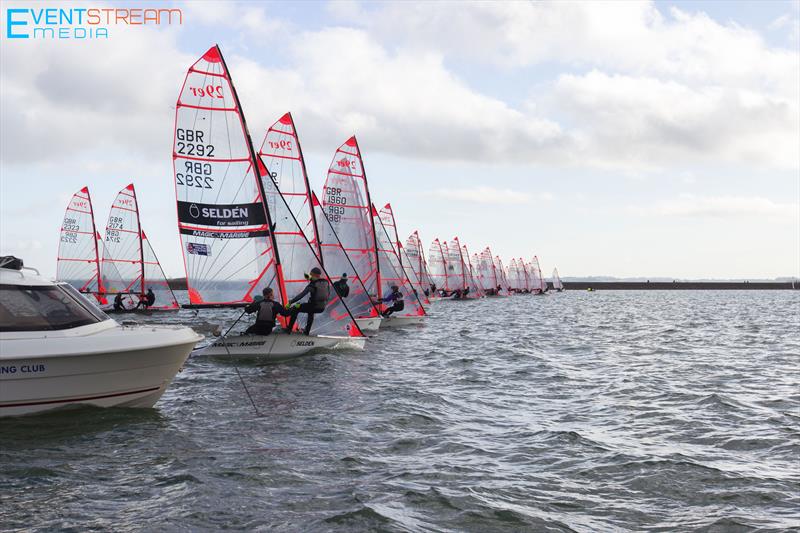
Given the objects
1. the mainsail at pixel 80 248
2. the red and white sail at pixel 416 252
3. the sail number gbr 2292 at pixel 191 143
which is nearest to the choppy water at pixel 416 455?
the sail number gbr 2292 at pixel 191 143

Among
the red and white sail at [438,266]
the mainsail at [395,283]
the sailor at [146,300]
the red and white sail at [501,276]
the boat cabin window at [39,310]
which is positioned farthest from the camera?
the red and white sail at [501,276]

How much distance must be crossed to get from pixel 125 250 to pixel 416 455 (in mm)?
35004

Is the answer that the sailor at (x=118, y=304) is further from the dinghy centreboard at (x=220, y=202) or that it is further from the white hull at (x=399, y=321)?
the dinghy centreboard at (x=220, y=202)

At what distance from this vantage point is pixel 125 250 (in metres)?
39.3

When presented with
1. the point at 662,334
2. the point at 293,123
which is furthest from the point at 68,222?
the point at 662,334

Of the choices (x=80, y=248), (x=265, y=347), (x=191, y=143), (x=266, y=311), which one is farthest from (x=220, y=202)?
(x=80, y=248)

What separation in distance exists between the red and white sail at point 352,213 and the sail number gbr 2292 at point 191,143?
1117 cm

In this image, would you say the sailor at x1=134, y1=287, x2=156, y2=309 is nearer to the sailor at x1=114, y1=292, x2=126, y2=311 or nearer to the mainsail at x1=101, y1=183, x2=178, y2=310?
the sailor at x1=114, y1=292, x2=126, y2=311

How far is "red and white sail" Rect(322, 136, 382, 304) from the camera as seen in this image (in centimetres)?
2811

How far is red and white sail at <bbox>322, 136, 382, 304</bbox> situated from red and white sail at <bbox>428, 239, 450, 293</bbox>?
42.0 m

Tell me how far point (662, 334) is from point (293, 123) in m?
16.5

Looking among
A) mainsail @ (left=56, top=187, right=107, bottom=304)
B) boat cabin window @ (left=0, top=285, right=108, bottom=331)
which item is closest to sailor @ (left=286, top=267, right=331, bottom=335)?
boat cabin window @ (left=0, top=285, right=108, bottom=331)

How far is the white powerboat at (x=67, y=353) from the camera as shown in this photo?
8625 mm

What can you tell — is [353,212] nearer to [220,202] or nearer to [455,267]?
[220,202]
